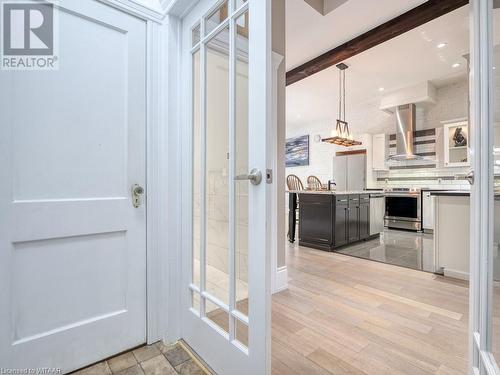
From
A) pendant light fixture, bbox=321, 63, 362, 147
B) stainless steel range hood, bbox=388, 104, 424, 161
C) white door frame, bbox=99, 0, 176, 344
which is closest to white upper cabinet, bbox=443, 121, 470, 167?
stainless steel range hood, bbox=388, 104, 424, 161

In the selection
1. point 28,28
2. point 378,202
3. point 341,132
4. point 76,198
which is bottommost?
point 378,202

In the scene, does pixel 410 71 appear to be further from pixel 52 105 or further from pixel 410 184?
pixel 52 105

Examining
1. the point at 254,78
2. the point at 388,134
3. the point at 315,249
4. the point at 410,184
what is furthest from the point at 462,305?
the point at 388,134

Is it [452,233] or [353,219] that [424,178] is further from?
[452,233]

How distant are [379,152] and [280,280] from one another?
17.1 ft

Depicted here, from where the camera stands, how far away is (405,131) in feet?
18.3

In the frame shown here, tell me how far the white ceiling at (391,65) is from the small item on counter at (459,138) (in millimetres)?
1035

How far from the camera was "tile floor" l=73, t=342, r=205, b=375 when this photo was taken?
1.24m

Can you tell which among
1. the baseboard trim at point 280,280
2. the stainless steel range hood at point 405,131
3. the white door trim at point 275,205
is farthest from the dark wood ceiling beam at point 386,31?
the baseboard trim at point 280,280

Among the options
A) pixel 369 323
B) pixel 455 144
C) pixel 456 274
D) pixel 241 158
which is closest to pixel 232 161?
pixel 241 158

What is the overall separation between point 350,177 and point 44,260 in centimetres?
654

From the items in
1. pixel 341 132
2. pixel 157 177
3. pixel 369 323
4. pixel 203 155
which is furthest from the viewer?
pixel 341 132

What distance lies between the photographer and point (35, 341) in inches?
45.4

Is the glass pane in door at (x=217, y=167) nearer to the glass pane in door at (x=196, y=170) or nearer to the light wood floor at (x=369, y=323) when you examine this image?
the glass pane in door at (x=196, y=170)
